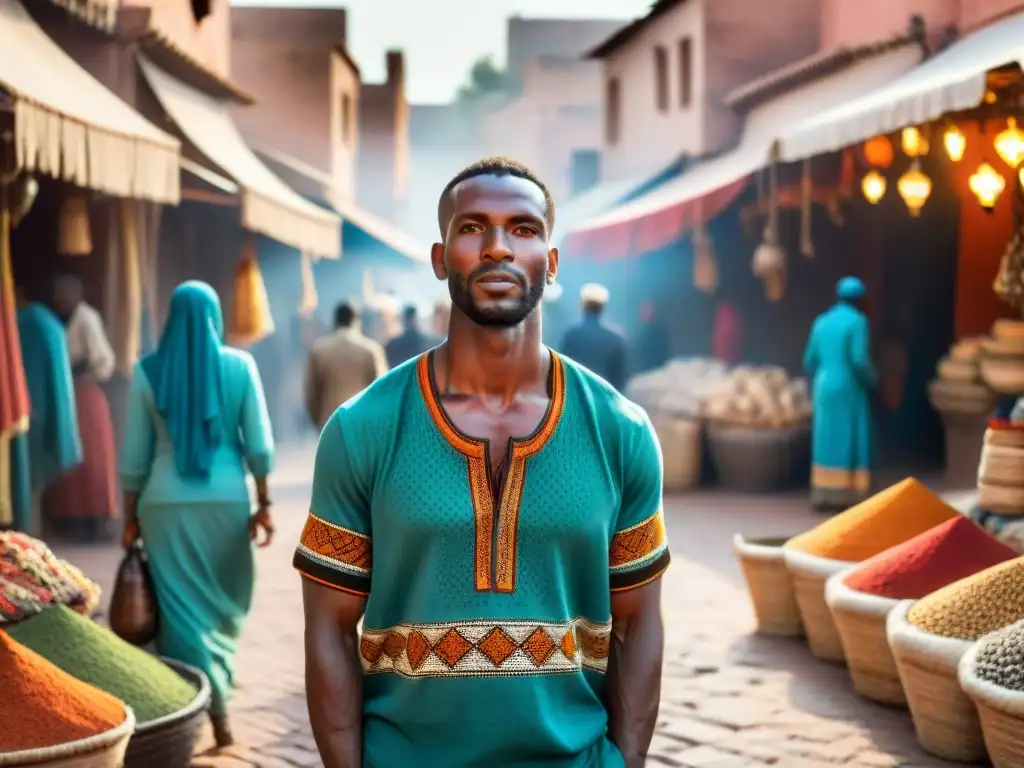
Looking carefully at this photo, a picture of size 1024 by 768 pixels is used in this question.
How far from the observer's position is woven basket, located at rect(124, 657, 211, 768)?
439 centimetres

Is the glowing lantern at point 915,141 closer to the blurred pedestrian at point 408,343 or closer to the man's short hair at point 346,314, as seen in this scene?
the man's short hair at point 346,314

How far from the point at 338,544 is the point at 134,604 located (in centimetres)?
311

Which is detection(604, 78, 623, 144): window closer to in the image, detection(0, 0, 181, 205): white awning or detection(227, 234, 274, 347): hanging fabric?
detection(227, 234, 274, 347): hanging fabric

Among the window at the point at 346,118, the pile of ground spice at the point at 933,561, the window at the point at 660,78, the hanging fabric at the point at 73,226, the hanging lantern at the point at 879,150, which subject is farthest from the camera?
the window at the point at 346,118

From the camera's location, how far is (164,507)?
5422 millimetres

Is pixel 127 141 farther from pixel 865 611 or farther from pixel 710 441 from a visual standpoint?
pixel 710 441

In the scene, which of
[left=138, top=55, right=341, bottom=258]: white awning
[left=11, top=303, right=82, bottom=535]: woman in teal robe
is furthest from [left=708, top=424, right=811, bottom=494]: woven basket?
[left=11, top=303, right=82, bottom=535]: woman in teal robe

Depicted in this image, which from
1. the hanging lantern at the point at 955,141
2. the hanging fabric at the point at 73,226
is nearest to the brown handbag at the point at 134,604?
the hanging fabric at the point at 73,226

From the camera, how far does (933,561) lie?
225 inches

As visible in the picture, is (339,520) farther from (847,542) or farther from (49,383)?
(49,383)

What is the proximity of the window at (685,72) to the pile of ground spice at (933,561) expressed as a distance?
49.6 ft

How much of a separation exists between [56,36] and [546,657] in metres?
10.0

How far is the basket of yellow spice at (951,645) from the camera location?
4.95 metres

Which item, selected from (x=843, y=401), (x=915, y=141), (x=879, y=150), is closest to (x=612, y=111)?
(x=843, y=401)
